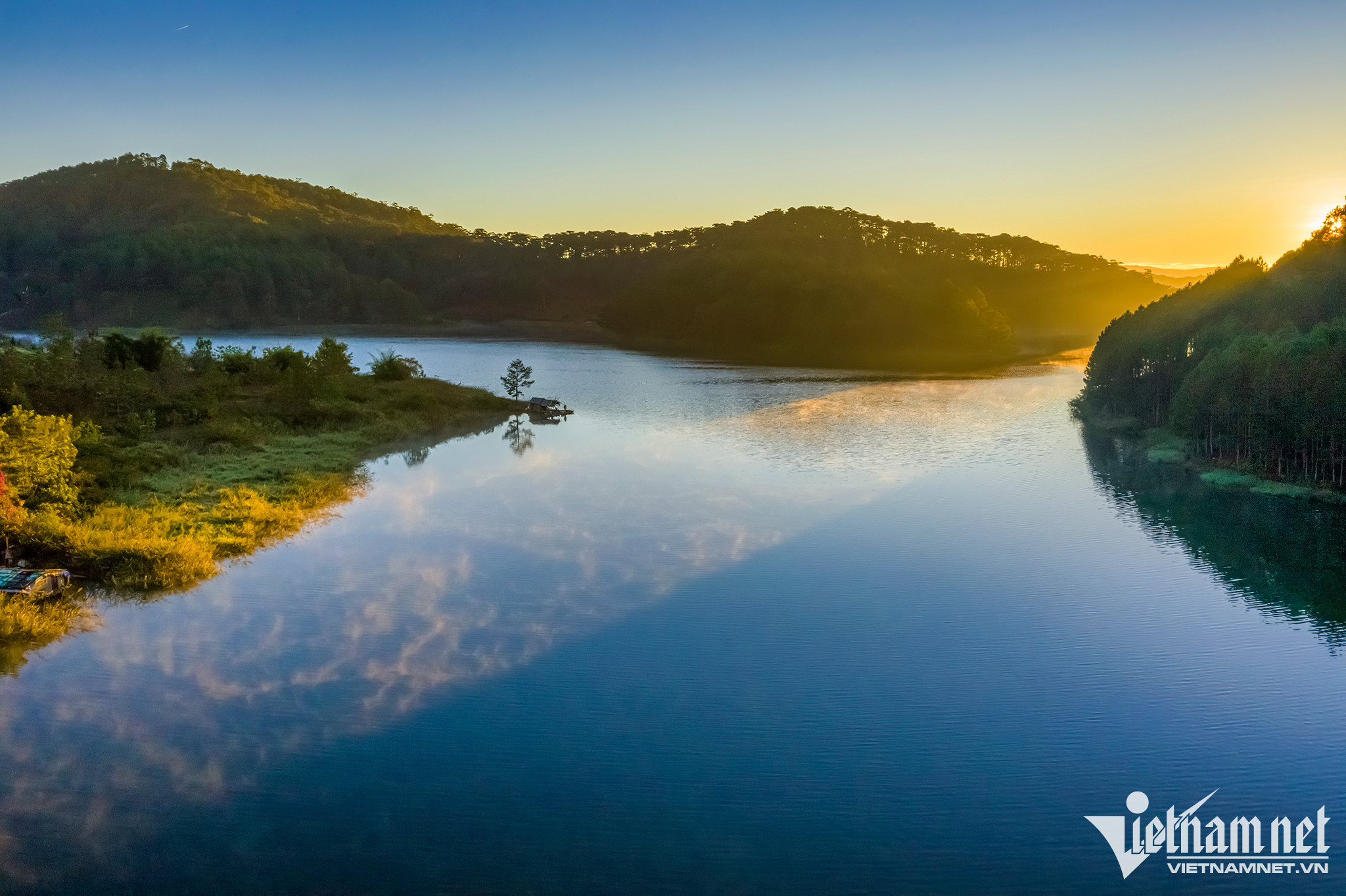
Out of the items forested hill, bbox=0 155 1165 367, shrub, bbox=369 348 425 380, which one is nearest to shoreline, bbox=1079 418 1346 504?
shrub, bbox=369 348 425 380

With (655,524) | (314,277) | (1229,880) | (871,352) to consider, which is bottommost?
(1229,880)

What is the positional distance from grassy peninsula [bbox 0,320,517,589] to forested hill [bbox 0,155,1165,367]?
167 ft

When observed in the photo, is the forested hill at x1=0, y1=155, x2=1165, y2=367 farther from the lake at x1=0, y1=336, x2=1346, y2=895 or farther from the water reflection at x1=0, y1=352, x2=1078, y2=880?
the lake at x1=0, y1=336, x2=1346, y2=895

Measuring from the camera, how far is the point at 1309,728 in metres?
13.1

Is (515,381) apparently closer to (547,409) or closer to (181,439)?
(547,409)

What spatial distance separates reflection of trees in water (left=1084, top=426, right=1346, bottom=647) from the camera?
1869cm

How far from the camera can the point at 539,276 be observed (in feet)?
470

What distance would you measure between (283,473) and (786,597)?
55.8ft

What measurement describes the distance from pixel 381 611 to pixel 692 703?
7043mm

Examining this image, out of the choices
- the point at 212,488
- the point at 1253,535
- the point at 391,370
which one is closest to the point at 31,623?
the point at 212,488

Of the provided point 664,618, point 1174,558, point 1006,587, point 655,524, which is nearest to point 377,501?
point 655,524

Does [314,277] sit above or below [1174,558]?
above

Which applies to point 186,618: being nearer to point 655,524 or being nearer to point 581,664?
point 581,664

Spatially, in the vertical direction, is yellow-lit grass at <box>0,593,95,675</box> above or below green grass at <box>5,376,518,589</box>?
below
